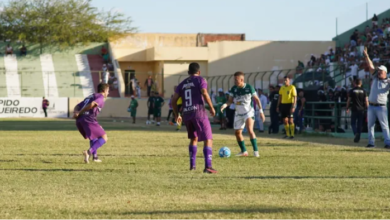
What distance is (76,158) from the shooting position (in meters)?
17.1

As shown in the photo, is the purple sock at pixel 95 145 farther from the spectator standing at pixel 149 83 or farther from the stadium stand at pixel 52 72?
the stadium stand at pixel 52 72

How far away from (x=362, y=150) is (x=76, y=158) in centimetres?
701

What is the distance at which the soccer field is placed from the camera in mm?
8836

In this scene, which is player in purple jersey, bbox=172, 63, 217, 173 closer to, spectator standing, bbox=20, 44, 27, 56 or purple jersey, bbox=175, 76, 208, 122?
purple jersey, bbox=175, 76, 208, 122

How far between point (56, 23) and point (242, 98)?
5048cm

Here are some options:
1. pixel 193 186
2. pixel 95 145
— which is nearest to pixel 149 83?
pixel 95 145

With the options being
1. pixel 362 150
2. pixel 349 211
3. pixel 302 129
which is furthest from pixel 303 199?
pixel 302 129

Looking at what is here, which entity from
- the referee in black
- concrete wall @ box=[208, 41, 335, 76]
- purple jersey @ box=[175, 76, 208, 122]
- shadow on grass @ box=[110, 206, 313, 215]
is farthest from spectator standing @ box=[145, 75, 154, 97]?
shadow on grass @ box=[110, 206, 313, 215]

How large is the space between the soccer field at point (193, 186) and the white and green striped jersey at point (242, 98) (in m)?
1.11

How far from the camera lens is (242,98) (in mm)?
17953

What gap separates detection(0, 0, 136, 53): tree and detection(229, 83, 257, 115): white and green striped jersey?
48.3m

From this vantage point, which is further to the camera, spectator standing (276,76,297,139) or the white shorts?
spectator standing (276,76,297,139)

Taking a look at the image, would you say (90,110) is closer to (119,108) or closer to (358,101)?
(358,101)

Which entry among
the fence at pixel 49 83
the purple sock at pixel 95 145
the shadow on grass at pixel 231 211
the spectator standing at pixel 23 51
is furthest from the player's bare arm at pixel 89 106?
the spectator standing at pixel 23 51
